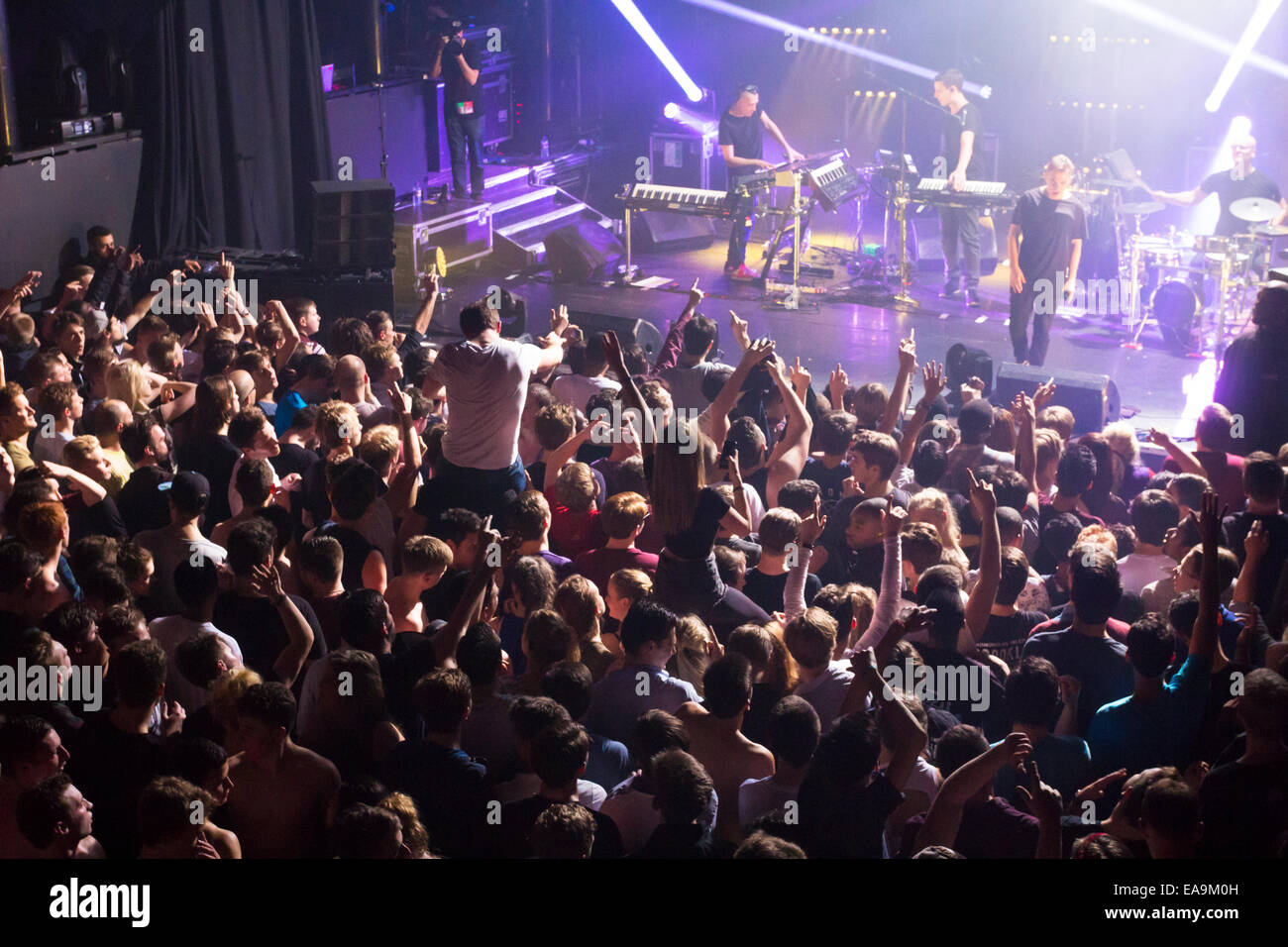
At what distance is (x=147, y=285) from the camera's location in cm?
823

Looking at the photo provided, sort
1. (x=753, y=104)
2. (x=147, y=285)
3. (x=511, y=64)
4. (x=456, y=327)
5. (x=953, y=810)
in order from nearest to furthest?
1. (x=953, y=810)
2. (x=147, y=285)
3. (x=456, y=327)
4. (x=753, y=104)
5. (x=511, y=64)

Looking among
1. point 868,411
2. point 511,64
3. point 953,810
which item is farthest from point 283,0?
point 953,810

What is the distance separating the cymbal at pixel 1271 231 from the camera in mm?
8961

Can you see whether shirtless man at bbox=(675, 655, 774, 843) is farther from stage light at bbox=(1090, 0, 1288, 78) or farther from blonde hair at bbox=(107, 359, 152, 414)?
stage light at bbox=(1090, 0, 1288, 78)

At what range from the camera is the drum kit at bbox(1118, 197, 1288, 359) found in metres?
9.01

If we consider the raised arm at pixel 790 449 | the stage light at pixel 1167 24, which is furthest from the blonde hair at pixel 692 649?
the stage light at pixel 1167 24

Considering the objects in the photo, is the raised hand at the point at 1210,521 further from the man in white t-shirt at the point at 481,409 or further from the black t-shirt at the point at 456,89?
the black t-shirt at the point at 456,89

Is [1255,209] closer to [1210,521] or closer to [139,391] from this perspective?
[1210,521]

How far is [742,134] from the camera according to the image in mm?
11188

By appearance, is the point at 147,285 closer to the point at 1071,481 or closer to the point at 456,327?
the point at 456,327

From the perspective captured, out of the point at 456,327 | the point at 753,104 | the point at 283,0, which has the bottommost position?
the point at 456,327

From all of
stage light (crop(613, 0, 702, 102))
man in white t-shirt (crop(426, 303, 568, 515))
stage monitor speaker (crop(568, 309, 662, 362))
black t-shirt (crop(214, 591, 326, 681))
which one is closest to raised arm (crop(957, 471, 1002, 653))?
man in white t-shirt (crop(426, 303, 568, 515))

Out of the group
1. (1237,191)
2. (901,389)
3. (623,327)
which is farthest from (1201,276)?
(901,389)
